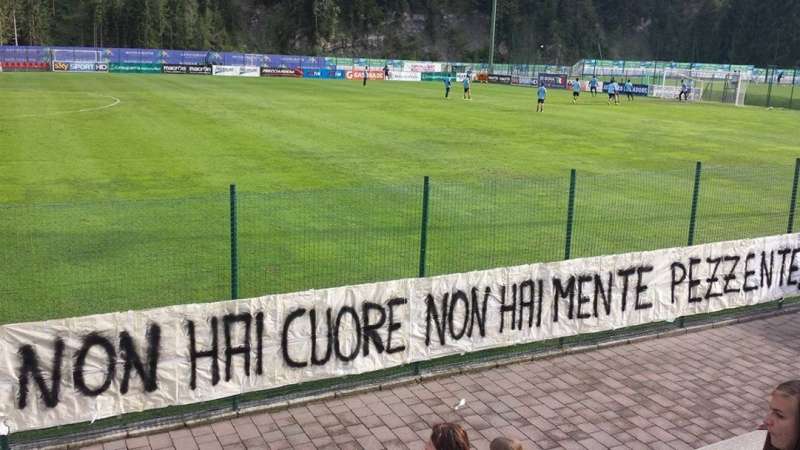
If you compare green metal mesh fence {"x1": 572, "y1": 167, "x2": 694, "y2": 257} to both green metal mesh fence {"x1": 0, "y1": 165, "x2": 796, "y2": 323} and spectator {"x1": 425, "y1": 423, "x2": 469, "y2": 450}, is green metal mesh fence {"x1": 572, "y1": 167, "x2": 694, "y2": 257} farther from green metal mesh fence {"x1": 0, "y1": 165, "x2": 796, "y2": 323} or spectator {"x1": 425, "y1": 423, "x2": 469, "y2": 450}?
spectator {"x1": 425, "y1": 423, "x2": 469, "y2": 450}

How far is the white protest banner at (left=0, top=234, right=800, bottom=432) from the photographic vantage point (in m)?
7.59

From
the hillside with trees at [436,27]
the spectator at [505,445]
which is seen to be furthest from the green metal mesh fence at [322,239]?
the hillside with trees at [436,27]

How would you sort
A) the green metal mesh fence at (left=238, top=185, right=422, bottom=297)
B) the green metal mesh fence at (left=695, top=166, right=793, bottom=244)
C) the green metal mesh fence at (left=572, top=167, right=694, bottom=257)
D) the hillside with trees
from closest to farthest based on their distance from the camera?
the green metal mesh fence at (left=238, top=185, right=422, bottom=297)
the green metal mesh fence at (left=572, top=167, right=694, bottom=257)
the green metal mesh fence at (left=695, top=166, right=793, bottom=244)
the hillside with trees

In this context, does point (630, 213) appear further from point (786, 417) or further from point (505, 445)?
point (505, 445)

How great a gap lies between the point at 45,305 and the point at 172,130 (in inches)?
765

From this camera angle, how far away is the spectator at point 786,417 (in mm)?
4586

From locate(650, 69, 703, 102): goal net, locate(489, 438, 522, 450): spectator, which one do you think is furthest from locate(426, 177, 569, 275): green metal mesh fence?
Result: locate(650, 69, 703, 102): goal net

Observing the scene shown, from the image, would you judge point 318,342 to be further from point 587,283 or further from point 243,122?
point 243,122

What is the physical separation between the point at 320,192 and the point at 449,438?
15.5 metres

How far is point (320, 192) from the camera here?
1970cm

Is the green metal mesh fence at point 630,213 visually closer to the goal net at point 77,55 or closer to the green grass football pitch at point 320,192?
the green grass football pitch at point 320,192

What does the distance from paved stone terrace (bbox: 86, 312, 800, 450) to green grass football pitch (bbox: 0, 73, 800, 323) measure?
372cm

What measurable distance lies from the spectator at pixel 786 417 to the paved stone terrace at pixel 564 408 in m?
3.74

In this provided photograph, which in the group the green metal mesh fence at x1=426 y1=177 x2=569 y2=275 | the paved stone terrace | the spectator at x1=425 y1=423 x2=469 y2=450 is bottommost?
the paved stone terrace
